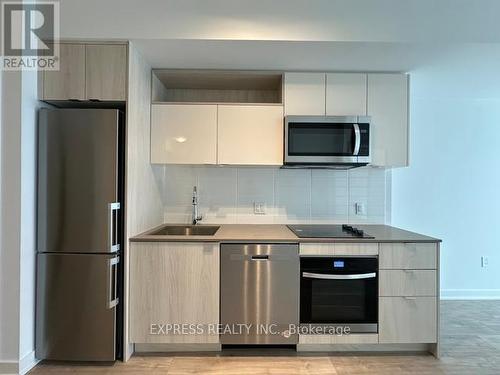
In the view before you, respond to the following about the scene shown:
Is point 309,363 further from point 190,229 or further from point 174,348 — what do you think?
point 190,229

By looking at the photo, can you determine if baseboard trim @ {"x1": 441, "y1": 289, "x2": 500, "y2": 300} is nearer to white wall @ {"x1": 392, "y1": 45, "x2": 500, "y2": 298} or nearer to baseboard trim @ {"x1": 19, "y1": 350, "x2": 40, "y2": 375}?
white wall @ {"x1": 392, "y1": 45, "x2": 500, "y2": 298}

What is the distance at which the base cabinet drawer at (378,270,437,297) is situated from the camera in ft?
7.18

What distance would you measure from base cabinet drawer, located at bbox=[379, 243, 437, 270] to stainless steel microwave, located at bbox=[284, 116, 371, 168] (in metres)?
0.68

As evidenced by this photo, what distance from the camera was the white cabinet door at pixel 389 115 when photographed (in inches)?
98.0

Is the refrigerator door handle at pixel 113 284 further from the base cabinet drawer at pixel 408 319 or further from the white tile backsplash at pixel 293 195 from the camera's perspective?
the base cabinet drawer at pixel 408 319

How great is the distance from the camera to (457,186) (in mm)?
3299

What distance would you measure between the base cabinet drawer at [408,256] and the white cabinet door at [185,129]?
1493mm

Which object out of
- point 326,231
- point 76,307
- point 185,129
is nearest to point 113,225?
point 76,307

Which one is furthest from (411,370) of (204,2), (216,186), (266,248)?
(204,2)

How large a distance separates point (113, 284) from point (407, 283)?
2023 millimetres

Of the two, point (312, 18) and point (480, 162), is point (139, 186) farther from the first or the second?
point (480, 162)

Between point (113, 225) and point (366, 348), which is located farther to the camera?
point (366, 348)

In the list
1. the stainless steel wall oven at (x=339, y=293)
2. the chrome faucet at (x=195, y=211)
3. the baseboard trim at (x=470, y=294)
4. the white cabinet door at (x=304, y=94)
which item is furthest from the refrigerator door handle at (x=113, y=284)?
the baseboard trim at (x=470, y=294)

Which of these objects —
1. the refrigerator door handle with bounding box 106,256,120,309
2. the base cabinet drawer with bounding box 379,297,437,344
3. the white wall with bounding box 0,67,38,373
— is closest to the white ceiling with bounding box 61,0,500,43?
the white wall with bounding box 0,67,38,373
